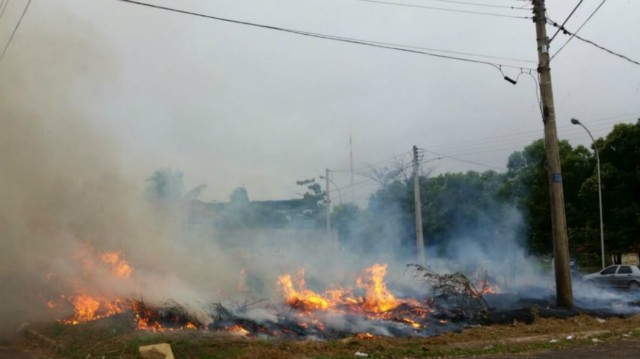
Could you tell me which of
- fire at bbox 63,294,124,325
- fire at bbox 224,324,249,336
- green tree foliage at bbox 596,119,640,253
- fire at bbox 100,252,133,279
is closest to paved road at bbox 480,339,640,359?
fire at bbox 224,324,249,336

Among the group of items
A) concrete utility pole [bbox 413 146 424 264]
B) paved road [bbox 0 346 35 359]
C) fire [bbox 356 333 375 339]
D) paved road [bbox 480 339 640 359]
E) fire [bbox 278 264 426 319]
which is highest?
concrete utility pole [bbox 413 146 424 264]

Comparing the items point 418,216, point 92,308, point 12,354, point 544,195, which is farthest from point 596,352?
point 544,195

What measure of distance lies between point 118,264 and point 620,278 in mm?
19965

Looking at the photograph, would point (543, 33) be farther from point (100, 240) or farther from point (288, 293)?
point (100, 240)

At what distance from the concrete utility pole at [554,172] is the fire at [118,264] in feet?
35.6

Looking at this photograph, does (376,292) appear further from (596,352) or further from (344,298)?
(596,352)

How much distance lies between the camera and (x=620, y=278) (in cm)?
2309

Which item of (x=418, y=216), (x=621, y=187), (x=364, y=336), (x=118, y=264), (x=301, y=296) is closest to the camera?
(x=364, y=336)

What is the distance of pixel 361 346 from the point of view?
389 inches

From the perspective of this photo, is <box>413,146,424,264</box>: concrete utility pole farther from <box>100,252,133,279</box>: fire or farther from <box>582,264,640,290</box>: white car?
<box>100,252,133,279</box>: fire

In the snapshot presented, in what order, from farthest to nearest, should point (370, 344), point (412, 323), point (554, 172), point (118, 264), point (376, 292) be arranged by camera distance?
point (376, 292) < point (118, 264) < point (554, 172) < point (412, 323) < point (370, 344)

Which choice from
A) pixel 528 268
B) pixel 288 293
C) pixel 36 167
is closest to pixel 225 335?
pixel 288 293

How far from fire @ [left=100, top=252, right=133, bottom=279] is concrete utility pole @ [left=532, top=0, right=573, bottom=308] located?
10.8 m

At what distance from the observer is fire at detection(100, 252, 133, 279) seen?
46.5 feet
